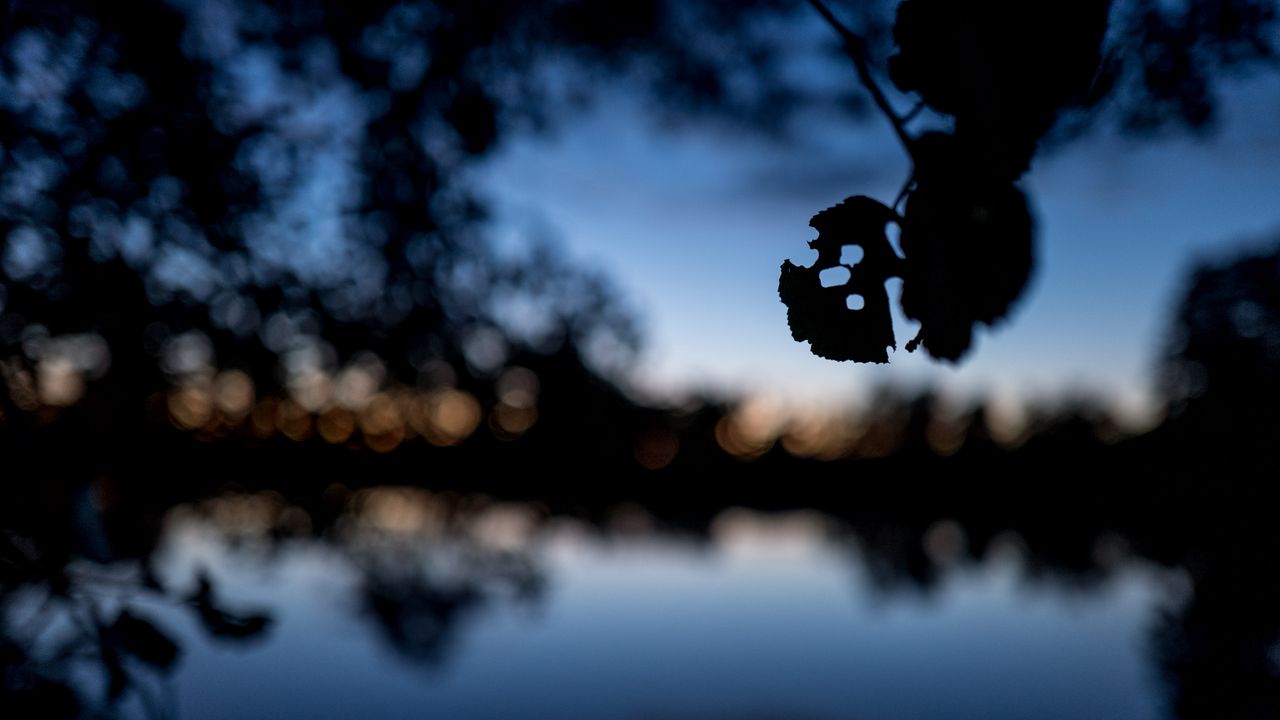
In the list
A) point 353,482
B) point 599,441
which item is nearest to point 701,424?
point 599,441

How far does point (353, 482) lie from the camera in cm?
2505

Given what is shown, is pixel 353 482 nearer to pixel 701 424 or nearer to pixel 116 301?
pixel 116 301

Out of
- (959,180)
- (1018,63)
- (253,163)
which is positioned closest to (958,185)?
(959,180)

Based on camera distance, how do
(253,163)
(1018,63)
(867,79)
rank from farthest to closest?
1. (253,163)
2. (867,79)
3. (1018,63)

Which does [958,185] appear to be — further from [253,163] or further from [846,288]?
[253,163]

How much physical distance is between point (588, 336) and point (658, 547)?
5944 mm

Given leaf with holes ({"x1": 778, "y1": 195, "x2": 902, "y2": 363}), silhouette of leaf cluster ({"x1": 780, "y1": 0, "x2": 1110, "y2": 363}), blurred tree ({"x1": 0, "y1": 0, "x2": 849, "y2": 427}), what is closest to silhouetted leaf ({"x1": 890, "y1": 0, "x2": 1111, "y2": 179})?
silhouette of leaf cluster ({"x1": 780, "y1": 0, "x2": 1110, "y2": 363})

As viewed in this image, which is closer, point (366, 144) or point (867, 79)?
point (867, 79)

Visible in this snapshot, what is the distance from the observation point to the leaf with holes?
0.80 m

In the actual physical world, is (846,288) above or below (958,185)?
below

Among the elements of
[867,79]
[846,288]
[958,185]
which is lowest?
[846,288]

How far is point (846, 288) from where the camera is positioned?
81 cm

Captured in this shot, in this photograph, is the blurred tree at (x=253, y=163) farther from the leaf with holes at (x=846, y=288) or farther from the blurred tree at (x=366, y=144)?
the leaf with holes at (x=846, y=288)

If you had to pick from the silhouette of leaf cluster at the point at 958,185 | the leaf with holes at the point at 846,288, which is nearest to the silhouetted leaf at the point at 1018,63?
the silhouette of leaf cluster at the point at 958,185
